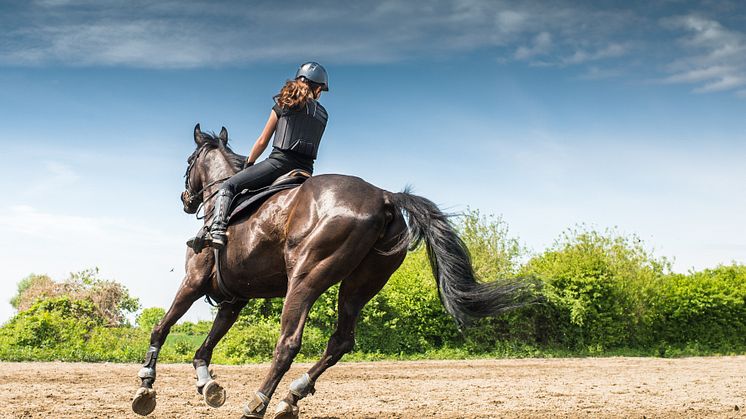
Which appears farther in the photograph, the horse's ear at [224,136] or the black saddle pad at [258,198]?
the horse's ear at [224,136]

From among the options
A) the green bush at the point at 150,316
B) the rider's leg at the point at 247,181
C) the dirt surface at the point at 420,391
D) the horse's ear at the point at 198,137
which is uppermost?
the horse's ear at the point at 198,137

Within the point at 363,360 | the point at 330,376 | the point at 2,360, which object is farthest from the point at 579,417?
the point at 2,360

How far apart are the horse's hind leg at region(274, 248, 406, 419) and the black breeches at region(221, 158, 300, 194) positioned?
124cm

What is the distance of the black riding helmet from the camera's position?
22.8ft

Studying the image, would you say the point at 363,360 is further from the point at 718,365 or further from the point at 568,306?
the point at 718,365

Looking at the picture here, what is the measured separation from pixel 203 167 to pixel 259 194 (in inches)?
66.0

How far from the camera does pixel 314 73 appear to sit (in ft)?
22.9

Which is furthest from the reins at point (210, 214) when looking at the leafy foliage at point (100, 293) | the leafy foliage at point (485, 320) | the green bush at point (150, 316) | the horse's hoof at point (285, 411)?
the green bush at point (150, 316)

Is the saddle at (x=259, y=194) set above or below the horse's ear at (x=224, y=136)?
below

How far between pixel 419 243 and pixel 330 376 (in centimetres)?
751

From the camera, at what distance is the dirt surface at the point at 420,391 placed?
832cm

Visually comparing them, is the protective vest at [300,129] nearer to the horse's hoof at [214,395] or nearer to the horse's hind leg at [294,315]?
the horse's hind leg at [294,315]

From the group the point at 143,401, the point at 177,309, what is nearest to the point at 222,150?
the point at 177,309

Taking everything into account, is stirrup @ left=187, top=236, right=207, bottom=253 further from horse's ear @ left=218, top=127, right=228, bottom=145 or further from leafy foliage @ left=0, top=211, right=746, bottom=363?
leafy foliage @ left=0, top=211, right=746, bottom=363
